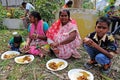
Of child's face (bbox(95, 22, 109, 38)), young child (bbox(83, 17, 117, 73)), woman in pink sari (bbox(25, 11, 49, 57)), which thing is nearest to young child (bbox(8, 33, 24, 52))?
woman in pink sari (bbox(25, 11, 49, 57))

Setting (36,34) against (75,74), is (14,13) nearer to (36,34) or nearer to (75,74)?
(36,34)

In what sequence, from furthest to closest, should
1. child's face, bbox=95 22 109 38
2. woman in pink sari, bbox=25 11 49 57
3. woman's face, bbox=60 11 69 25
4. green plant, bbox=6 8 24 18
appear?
green plant, bbox=6 8 24 18
woman in pink sari, bbox=25 11 49 57
woman's face, bbox=60 11 69 25
child's face, bbox=95 22 109 38

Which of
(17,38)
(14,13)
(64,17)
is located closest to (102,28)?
(64,17)

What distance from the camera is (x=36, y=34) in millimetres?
3311

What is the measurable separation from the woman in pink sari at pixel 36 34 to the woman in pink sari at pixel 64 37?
0.17 m

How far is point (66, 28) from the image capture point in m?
3.02

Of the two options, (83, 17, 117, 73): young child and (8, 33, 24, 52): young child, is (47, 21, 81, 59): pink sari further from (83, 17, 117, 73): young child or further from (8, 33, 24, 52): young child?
(8, 33, 24, 52): young child

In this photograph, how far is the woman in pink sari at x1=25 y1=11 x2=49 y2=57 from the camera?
128 inches

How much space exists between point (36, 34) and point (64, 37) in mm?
569

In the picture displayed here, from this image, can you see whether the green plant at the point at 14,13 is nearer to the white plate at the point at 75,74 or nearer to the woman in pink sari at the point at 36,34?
the woman in pink sari at the point at 36,34

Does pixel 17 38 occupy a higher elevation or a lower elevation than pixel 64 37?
lower

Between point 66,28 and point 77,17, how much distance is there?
58.0 inches

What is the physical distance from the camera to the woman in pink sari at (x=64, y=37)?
2.96 metres

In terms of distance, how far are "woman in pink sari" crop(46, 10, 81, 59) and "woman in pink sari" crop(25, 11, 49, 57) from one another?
170 millimetres
